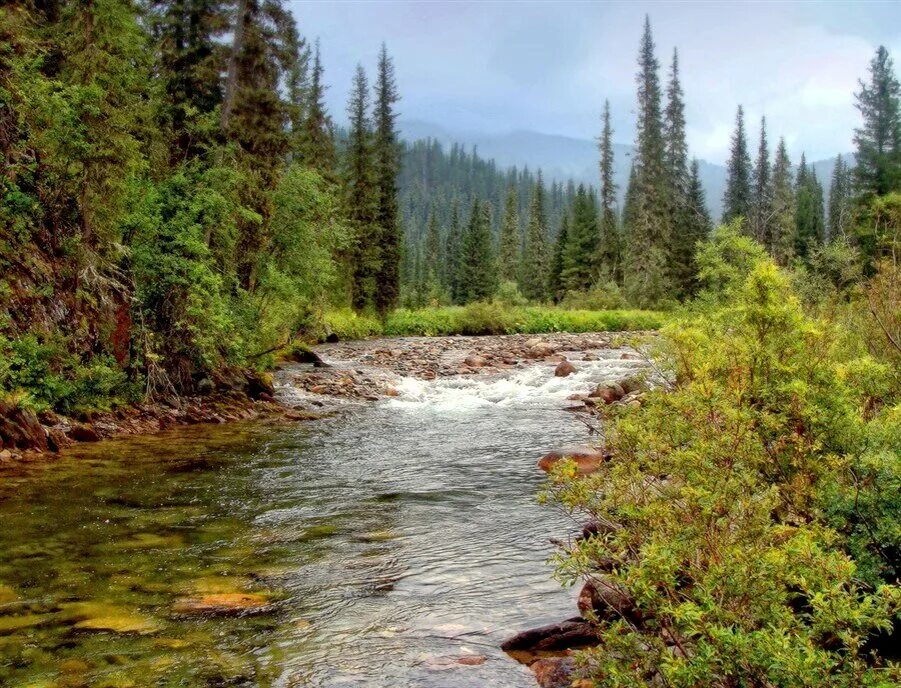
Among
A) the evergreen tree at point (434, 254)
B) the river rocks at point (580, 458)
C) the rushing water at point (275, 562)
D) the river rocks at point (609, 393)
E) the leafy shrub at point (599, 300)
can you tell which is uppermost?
the evergreen tree at point (434, 254)

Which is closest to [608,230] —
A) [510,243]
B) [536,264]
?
[536,264]

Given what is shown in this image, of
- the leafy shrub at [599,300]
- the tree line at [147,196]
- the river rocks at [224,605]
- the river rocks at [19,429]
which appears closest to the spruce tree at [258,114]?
the tree line at [147,196]

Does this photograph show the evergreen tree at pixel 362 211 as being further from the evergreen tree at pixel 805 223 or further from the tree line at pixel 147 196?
the evergreen tree at pixel 805 223

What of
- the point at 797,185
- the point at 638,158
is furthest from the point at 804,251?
the point at 797,185

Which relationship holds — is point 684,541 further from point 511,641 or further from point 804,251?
point 804,251

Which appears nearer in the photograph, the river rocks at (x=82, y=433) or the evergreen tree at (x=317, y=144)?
the river rocks at (x=82, y=433)

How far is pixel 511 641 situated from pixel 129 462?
6.85m

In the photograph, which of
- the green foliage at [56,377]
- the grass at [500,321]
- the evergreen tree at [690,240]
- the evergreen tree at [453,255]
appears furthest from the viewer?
the evergreen tree at [453,255]

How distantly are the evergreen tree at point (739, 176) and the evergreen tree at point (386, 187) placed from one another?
38837mm

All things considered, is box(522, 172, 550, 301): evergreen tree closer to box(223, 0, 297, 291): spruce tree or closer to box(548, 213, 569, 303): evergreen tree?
box(548, 213, 569, 303): evergreen tree

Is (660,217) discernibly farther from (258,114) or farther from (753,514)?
(753,514)

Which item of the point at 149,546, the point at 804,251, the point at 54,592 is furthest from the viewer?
the point at 804,251

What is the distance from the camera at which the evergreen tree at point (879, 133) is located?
47.0 m

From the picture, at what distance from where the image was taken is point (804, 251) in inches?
2714
